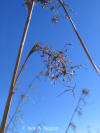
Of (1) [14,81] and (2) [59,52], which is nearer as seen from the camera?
(1) [14,81]

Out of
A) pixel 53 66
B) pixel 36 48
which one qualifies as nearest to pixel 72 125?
pixel 53 66

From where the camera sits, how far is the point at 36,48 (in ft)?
4.81

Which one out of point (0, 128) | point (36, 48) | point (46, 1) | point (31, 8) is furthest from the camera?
point (46, 1)

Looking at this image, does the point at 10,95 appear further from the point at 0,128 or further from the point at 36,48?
the point at 36,48

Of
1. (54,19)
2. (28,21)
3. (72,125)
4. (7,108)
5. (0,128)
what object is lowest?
(72,125)

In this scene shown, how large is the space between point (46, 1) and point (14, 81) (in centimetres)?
88

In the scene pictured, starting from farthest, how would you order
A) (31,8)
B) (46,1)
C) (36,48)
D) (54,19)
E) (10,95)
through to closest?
(54,19), (46,1), (31,8), (36,48), (10,95)

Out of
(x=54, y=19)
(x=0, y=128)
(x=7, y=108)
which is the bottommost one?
(x=0, y=128)

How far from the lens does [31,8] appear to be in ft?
5.18

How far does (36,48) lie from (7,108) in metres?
0.53

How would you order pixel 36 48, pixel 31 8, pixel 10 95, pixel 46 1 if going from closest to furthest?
pixel 10 95 < pixel 36 48 < pixel 31 8 < pixel 46 1

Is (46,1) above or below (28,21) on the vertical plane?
above

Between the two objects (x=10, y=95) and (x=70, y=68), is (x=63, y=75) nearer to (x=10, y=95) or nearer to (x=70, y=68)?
(x=70, y=68)

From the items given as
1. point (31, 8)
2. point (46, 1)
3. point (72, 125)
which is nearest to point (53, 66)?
point (31, 8)
